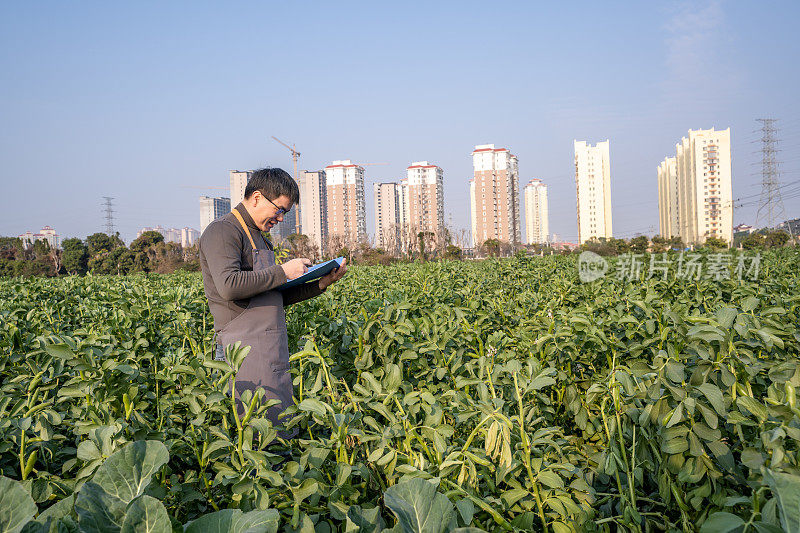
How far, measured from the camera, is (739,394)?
4.09ft

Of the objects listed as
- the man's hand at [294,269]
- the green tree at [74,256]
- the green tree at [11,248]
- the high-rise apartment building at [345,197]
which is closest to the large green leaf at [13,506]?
the man's hand at [294,269]

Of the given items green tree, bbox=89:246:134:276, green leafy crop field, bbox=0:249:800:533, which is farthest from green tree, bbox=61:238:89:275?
green leafy crop field, bbox=0:249:800:533

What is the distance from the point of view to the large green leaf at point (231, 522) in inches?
23.2

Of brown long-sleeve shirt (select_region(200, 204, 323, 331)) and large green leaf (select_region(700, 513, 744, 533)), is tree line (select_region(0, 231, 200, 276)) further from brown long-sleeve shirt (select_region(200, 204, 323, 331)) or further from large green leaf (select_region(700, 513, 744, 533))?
large green leaf (select_region(700, 513, 744, 533))

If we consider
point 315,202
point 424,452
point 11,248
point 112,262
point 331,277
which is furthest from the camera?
point 315,202

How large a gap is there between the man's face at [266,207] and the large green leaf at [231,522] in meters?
1.80

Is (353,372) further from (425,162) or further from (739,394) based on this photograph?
(425,162)

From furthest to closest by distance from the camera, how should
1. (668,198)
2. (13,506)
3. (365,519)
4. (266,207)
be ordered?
1. (668,198)
2. (266,207)
3. (365,519)
4. (13,506)

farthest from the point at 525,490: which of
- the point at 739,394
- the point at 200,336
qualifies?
the point at 200,336

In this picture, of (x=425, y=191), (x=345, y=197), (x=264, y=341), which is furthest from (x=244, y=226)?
(x=425, y=191)

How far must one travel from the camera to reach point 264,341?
215 centimetres

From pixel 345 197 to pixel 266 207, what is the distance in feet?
292

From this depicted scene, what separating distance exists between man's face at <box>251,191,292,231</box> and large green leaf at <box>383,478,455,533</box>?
182 centimetres

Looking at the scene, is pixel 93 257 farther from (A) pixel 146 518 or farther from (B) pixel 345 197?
(B) pixel 345 197
